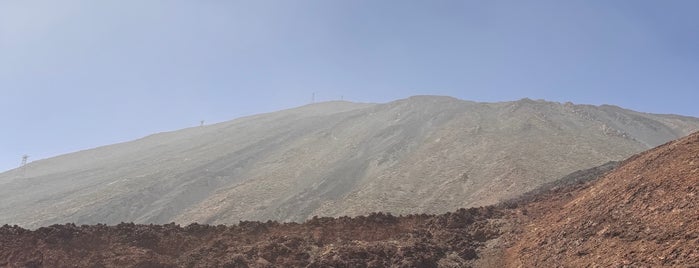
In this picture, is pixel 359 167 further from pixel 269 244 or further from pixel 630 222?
pixel 630 222

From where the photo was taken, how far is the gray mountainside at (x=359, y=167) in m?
35.0

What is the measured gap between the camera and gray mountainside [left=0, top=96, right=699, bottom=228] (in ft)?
115

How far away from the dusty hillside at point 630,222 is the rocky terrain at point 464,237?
0.11ft

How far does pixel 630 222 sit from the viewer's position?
11297mm

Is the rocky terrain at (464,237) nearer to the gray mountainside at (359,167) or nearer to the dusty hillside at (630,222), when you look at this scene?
the dusty hillside at (630,222)

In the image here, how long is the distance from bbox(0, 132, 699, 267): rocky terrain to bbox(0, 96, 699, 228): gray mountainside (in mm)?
14397

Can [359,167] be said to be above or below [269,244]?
above

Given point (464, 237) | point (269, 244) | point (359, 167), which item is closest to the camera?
point (269, 244)

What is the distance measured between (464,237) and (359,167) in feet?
103

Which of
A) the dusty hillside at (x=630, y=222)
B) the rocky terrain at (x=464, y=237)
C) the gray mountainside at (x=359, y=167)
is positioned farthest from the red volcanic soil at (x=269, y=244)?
the gray mountainside at (x=359, y=167)

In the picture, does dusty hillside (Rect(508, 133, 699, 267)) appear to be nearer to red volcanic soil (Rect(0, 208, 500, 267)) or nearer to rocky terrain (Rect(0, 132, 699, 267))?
rocky terrain (Rect(0, 132, 699, 267))

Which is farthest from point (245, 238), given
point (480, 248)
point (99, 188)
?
point (99, 188)

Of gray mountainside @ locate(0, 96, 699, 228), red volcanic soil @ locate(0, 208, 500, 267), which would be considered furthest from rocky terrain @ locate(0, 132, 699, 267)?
gray mountainside @ locate(0, 96, 699, 228)

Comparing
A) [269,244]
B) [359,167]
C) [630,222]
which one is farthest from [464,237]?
[359,167]
